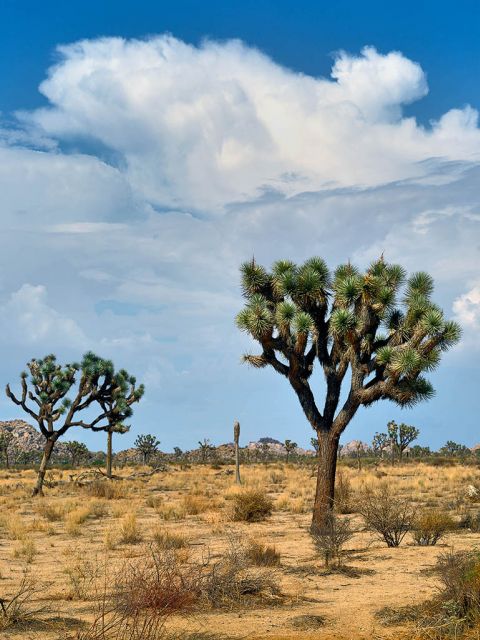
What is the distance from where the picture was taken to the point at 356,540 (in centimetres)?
1569

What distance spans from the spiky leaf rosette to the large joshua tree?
0.08 feet

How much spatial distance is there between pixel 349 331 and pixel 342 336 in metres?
0.41

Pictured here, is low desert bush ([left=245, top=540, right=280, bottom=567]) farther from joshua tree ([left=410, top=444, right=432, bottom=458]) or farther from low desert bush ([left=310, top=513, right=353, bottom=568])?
joshua tree ([left=410, top=444, right=432, bottom=458])

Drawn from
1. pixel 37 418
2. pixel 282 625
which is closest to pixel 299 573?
pixel 282 625

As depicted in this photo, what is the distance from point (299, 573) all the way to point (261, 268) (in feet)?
28.1

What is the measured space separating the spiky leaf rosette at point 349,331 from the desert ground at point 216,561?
339 centimetres

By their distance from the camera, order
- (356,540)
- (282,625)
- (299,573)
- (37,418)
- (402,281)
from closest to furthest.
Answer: (282,625) < (299,573) < (356,540) < (402,281) < (37,418)

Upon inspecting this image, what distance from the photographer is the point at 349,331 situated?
16.3m

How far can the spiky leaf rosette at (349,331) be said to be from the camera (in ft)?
53.2

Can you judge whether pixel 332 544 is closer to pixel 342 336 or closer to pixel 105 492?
pixel 342 336

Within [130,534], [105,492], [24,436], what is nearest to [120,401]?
[105,492]

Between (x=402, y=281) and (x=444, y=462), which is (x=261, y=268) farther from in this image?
(x=444, y=462)

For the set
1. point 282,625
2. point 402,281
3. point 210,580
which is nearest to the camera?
point 282,625

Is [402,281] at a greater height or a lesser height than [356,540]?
greater
